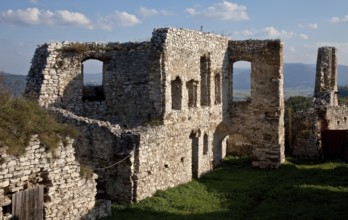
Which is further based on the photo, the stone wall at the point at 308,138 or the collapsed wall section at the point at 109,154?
the stone wall at the point at 308,138

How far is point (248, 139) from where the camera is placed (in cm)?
2759

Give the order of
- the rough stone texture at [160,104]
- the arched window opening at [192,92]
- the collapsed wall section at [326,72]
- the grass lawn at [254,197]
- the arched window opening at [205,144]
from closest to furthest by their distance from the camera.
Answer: the grass lawn at [254,197] → the rough stone texture at [160,104] → the arched window opening at [192,92] → the arched window opening at [205,144] → the collapsed wall section at [326,72]

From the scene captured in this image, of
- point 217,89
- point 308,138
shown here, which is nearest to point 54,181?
point 217,89

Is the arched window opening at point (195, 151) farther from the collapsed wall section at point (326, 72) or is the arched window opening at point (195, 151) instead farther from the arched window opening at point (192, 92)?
the collapsed wall section at point (326, 72)

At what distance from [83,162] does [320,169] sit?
12505 millimetres

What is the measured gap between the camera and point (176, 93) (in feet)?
70.3

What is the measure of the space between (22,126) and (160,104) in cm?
871

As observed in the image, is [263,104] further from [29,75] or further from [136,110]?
[29,75]

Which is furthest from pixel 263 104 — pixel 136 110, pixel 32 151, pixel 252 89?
pixel 32 151

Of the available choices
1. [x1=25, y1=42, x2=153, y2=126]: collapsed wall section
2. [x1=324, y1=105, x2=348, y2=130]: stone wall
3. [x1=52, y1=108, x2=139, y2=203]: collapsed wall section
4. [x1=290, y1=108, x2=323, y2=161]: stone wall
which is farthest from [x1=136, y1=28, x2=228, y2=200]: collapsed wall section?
[x1=324, y1=105, x2=348, y2=130]: stone wall

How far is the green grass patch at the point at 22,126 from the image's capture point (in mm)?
11180

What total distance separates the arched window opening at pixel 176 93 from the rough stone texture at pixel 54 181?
8.05 meters

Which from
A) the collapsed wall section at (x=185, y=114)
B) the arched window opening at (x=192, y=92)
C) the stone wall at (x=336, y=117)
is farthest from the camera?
the stone wall at (x=336, y=117)

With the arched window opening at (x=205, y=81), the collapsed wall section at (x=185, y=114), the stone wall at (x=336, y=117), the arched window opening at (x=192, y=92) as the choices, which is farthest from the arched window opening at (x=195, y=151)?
the stone wall at (x=336, y=117)
